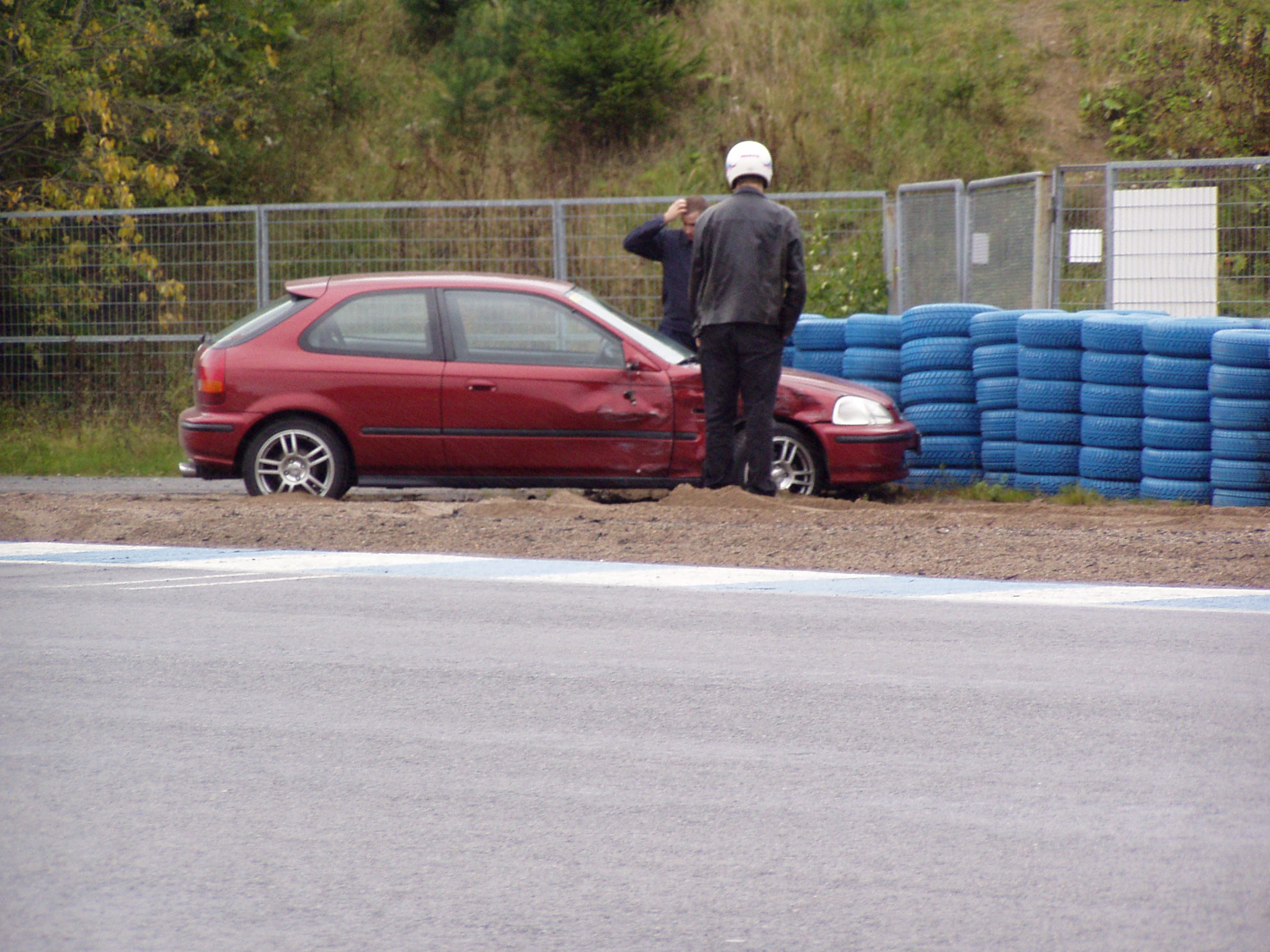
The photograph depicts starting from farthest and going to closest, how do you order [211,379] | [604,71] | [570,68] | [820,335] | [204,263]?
[604,71] < [570,68] < [204,263] < [820,335] < [211,379]

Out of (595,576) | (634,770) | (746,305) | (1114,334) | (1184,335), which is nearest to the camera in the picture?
(634,770)

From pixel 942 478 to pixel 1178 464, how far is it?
1.75 m

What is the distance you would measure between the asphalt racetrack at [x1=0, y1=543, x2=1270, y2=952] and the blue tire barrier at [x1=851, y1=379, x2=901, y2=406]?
4.91 meters

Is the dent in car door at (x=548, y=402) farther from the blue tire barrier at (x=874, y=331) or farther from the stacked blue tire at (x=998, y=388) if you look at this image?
the stacked blue tire at (x=998, y=388)

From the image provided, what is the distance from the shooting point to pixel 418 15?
27.1 meters

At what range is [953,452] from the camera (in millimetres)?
12148

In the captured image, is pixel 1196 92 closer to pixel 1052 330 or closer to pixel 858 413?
pixel 1052 330

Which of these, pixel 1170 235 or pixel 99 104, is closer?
pixel 1170 235

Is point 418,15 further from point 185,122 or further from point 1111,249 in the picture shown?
point 1111,249

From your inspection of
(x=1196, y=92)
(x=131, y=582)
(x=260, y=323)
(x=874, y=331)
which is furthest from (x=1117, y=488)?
(x=1196, y=92)

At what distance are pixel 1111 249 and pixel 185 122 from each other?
10.1 meters

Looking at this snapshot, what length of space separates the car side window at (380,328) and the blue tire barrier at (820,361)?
3.37m

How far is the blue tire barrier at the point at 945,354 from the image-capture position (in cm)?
1215

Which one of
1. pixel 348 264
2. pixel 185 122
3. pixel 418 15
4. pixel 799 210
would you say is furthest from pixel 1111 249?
pixel 418 15
